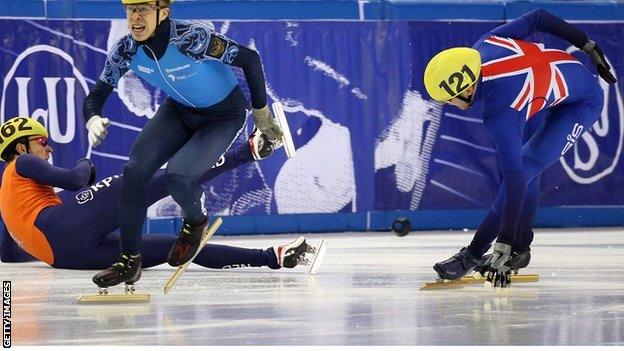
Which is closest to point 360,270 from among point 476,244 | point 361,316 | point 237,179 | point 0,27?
point 476,244

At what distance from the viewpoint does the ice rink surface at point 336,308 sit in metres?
5.29

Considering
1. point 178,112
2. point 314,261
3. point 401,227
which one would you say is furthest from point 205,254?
point 401,227

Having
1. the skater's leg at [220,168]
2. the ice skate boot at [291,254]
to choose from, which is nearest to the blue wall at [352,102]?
the skater's leg at [220,168]

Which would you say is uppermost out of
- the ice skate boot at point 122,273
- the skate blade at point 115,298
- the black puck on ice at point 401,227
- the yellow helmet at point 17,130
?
the yellow helmet at point 17,130

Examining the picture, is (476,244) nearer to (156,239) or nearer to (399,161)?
(156,239)

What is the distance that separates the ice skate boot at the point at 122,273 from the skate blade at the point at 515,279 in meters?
1.75

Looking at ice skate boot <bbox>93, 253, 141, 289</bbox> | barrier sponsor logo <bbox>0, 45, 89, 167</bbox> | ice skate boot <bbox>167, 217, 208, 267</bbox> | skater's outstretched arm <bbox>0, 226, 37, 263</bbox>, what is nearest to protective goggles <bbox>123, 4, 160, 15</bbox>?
ice skate boot <bbox>167, 217, 208, 267</bbox>

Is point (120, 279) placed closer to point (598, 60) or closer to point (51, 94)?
point (598, 60)

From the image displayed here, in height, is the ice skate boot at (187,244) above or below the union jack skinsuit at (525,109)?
below

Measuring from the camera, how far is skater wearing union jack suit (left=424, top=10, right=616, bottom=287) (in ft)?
22.4

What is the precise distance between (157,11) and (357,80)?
202 inches

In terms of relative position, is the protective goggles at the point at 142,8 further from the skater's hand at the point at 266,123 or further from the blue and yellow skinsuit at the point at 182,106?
the skater's hand at the point at 266,123

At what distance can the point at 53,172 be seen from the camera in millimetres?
7840

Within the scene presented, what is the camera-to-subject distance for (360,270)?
324 inches
